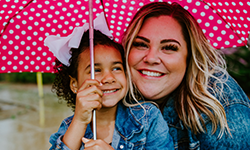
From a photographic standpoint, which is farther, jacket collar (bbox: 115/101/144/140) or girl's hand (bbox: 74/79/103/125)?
jacket collar (bbox: 115/101/144/140)

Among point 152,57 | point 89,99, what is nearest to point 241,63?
point 152,57

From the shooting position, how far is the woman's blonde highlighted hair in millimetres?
2109

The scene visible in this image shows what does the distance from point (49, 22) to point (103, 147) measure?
1.18 meters

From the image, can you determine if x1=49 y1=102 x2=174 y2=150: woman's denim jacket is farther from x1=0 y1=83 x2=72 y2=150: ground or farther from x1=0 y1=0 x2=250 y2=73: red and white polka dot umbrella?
x1=0 y1=83 x2=72 y2=150: ground

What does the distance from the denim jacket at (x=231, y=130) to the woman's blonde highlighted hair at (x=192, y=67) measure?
0.20 ft

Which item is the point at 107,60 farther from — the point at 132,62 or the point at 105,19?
the point at 105,19

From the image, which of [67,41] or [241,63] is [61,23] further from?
[241,63]

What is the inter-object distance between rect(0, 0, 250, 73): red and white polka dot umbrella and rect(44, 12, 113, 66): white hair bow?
5.4 inches

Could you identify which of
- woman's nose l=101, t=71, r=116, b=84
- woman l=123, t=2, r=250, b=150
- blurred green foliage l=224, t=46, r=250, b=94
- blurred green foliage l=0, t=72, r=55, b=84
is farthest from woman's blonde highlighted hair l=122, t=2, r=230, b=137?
blurred green foliage l=0, t=72, r=55, b=84

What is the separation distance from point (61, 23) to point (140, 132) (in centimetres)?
117

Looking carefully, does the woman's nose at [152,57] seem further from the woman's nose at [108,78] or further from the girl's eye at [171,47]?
the woman's nose at [108,78]

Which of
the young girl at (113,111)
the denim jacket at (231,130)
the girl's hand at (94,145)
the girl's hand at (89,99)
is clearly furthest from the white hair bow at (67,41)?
the denim jacket at (231,130)

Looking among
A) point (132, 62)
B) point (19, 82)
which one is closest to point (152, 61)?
point (132, 62)

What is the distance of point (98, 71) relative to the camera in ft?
6.46
